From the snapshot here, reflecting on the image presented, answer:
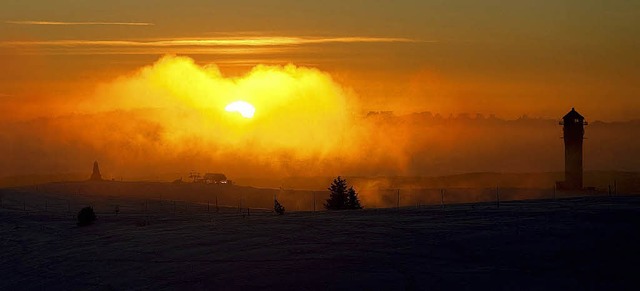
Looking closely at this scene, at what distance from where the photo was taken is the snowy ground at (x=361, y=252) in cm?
2684

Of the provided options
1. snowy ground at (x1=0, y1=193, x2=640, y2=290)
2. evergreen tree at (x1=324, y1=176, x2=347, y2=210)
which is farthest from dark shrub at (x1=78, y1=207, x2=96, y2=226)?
evergreen tree at (x1=324, y1=176, x2=347, y2=210)

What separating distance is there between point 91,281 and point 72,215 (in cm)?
3326

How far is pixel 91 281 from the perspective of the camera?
106 ft

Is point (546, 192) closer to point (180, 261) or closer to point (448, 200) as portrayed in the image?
point (448, 200)

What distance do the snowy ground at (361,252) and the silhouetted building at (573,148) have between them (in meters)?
32.1

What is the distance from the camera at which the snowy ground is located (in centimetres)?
2684

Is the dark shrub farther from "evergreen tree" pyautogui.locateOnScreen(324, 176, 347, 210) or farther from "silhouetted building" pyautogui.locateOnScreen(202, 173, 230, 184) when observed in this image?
"silhouetted building" pyautogui.locateOnScreen(202, 173, 230, 184)

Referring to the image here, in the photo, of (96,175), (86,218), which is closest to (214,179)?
(96,175)

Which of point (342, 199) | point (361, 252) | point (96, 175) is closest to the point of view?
point (361, 252)

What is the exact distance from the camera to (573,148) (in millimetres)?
78562

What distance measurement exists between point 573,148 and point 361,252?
51.7 m

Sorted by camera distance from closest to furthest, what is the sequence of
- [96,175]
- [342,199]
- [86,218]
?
[86,218], [342,199], [96,175]

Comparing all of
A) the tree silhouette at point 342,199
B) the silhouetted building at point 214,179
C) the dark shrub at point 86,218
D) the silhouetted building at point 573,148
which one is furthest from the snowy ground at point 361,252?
the silhouetted building at point 214,179

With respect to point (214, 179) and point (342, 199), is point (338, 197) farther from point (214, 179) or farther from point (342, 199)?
point (214, 179)
